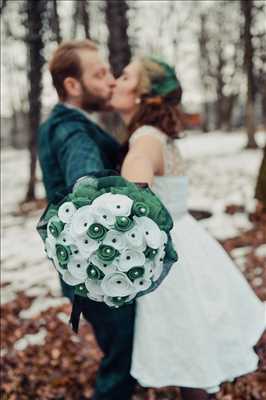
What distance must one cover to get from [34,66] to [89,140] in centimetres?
894

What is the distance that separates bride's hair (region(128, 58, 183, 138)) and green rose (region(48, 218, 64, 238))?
847mm

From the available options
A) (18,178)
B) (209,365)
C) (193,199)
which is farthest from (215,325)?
(18,178)

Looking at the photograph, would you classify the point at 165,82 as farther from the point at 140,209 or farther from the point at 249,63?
the point at 249,63

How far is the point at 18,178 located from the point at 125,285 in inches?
676

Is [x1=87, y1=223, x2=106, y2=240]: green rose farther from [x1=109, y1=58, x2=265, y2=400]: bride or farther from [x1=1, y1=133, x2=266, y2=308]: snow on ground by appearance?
[x1=1, y1=133, x2=266, y2=308]: snow on ground

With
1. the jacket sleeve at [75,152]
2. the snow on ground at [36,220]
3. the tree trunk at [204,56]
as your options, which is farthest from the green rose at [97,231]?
the tree trunk at [204,56]

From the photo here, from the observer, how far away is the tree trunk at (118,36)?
7.16 meters

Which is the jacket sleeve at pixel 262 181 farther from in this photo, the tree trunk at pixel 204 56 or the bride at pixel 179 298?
the tree trunk at pixel 204 56

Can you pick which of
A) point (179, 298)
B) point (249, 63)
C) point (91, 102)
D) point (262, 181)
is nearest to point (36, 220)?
point (262, 181)

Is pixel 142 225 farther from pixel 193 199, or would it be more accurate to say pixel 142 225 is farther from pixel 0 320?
pixel 193 199

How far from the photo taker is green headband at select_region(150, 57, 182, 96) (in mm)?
2283

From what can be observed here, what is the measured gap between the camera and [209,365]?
2.10 m

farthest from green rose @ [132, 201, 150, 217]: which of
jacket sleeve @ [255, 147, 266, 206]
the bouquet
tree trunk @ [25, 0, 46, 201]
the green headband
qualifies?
tree trunk @ [25, 0, 46, 201]

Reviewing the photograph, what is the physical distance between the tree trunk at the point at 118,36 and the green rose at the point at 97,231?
19.8ft
